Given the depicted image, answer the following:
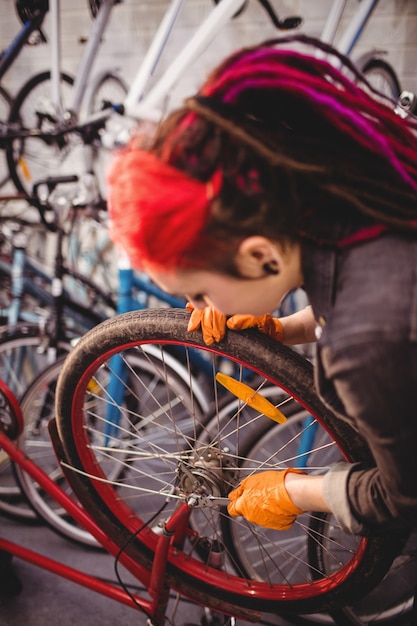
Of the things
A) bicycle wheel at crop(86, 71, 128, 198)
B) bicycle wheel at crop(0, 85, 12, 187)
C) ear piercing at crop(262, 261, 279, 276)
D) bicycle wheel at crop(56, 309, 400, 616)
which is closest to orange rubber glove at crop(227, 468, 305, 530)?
bicycle wheel at crop(56, 309, 400, 616)

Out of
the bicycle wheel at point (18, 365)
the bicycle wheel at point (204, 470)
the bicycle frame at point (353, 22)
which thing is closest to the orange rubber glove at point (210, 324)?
the bicycle wheel at point (204, 470)

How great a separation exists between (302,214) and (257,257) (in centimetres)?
8

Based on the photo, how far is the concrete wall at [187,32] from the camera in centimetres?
210

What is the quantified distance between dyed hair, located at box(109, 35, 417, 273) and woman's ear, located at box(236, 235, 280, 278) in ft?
0.03

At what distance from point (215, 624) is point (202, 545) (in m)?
0.27

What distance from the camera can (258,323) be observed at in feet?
2.93

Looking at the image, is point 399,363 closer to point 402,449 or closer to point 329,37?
point 402,449

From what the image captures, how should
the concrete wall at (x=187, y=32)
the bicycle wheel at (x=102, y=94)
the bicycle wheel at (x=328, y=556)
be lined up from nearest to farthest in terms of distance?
the bicycle wheel at (x=328, y=556) < the concrete wall at (x=187, y=32) < the bicycle wheel at (x=102, y=94)

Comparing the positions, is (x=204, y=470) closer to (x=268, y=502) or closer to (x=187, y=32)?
(x=268, y=502)

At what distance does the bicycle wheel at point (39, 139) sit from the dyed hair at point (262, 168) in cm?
141

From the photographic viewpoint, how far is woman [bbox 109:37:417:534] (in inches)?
22.0

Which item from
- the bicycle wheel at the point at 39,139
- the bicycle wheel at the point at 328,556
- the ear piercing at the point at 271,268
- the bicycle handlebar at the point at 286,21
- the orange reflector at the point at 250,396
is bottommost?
the bicycle wheel at the point at 328,556

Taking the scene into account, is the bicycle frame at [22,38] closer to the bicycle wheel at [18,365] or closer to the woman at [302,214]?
the bicycle wheel at [18,365]

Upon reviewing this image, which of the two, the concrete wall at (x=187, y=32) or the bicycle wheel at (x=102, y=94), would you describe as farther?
the bicycle wheel at (x=102, y=94)
